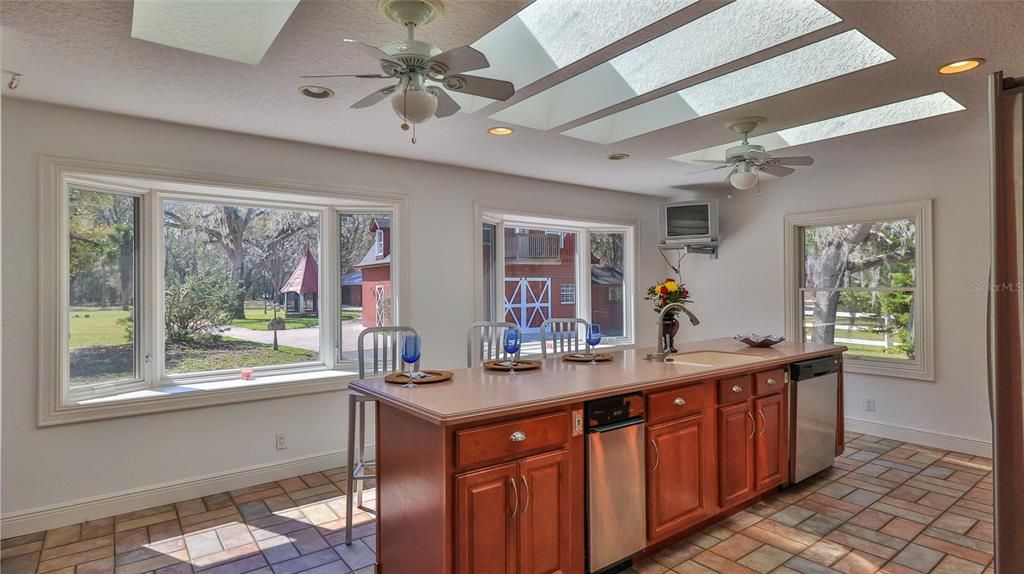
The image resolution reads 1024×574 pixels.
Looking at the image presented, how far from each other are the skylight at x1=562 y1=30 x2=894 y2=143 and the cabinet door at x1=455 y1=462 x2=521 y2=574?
7.63ft

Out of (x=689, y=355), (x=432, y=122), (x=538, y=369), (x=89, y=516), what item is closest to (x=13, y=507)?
(x=89, y=516)

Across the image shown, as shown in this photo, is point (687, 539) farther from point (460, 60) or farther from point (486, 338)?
point (460, 60)

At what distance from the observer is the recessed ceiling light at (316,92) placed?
2631mm

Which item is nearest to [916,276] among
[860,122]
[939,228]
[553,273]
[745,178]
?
[939,228]

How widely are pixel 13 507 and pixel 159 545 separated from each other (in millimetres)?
848

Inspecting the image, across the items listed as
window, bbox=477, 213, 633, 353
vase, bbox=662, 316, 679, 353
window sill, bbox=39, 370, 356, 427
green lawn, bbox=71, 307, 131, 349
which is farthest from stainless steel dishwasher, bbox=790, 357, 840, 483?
green lawn, bbox=71, 307, 131, 349

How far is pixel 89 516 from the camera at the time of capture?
298 centimetres

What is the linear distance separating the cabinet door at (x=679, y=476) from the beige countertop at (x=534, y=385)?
27 cm

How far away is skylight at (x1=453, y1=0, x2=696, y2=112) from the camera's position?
2.08 m

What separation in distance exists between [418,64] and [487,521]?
1.68m

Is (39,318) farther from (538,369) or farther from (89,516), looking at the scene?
(538,369)

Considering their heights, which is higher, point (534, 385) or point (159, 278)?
point (159, 278)

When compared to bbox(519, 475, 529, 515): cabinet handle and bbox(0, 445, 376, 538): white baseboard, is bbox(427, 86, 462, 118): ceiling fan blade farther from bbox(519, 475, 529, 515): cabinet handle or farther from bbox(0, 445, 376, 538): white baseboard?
bbox(0, 445, 376, 538): white baseboard

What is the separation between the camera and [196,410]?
3.34 meters
